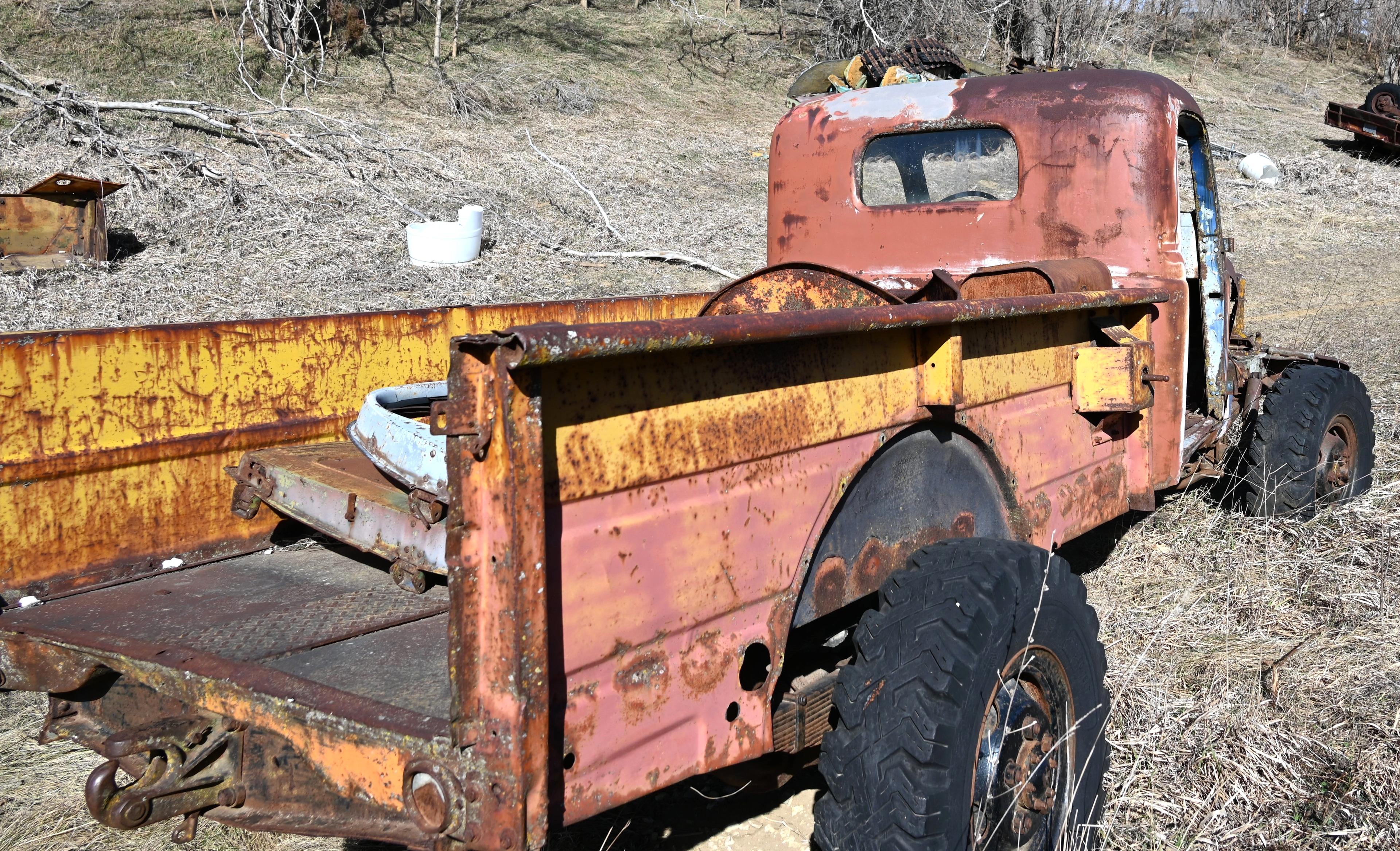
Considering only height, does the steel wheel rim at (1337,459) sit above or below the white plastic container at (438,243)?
below

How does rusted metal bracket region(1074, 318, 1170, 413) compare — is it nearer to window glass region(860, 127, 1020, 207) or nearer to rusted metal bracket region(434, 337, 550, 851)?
window glass region(860, 127, 1020, 207)

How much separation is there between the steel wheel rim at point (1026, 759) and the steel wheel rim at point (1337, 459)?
2745 millimetres

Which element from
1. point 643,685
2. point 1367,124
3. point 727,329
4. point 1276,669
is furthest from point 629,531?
point 1367,124

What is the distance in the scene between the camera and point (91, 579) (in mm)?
2754

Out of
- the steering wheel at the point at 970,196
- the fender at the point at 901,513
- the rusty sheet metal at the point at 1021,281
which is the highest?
the steering wheel at the point at 970,196

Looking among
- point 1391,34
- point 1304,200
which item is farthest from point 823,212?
point 1391,34

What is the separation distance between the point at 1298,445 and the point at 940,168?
1.86 m

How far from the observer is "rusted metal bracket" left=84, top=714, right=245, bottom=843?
1.83 meters

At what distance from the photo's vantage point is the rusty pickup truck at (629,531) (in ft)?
5.53

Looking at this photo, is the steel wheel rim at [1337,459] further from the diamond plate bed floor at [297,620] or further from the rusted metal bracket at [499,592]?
the rusted metal bracket at [499,592]

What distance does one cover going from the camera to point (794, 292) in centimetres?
A: 299

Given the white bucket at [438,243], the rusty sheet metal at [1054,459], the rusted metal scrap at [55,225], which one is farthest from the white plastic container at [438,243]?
the rusty sheet metal at [1054,459]

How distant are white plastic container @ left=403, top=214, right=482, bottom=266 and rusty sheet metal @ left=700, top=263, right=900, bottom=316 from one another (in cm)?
631

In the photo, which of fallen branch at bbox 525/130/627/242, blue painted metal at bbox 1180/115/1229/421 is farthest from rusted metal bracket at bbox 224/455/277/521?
fallen branch at bbox 525/130/627/242
